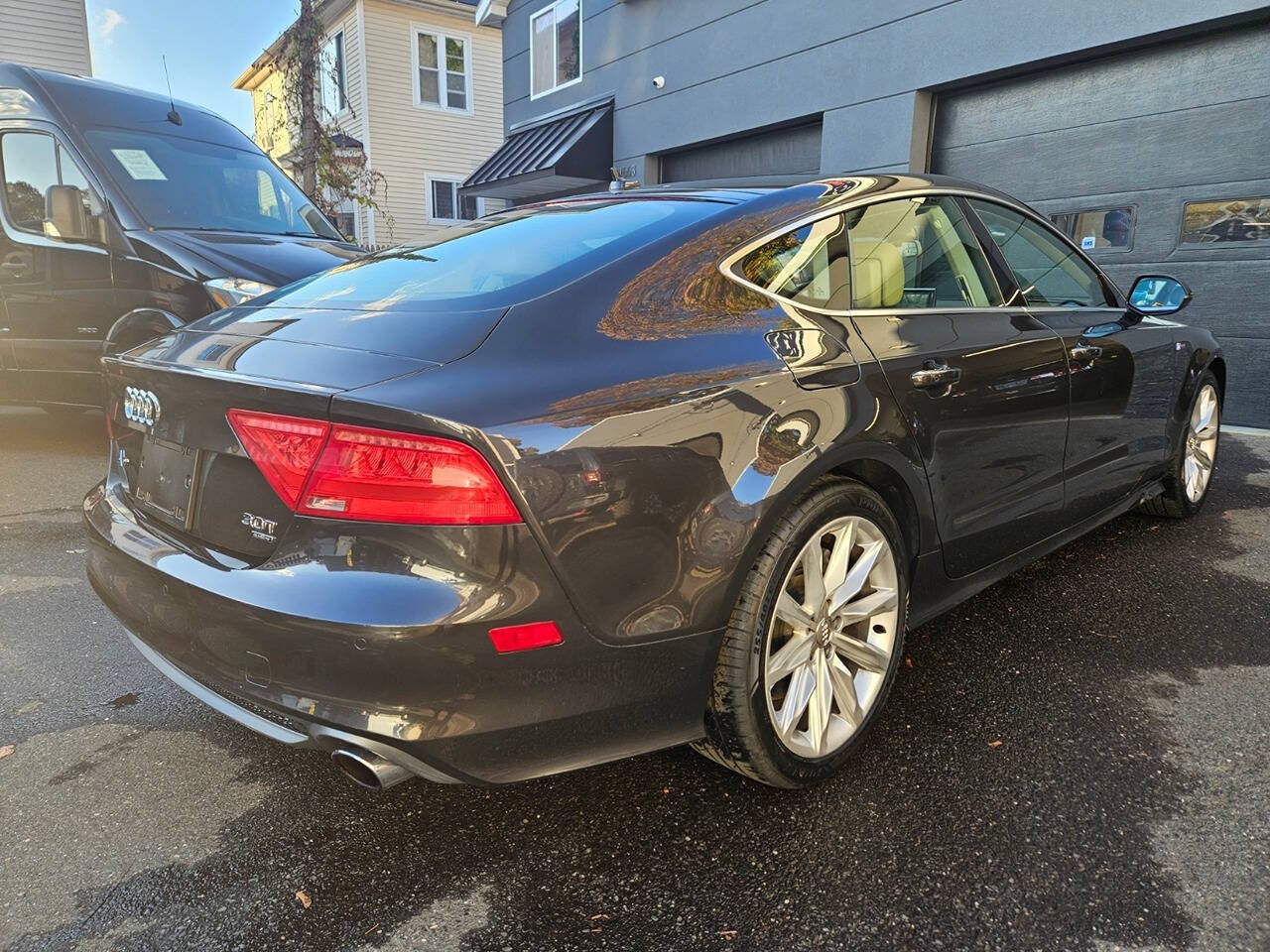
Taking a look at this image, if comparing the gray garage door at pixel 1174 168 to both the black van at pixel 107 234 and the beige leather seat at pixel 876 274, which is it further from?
the black van at pixel 107 234

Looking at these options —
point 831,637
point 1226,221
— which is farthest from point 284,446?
point 1226,221

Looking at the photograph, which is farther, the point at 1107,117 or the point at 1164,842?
the point at 1107,117

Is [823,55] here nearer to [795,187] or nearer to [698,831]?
[795,187]

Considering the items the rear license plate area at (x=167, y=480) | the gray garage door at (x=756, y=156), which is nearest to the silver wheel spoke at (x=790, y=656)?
the rear license plate area at (x=167, y=480)

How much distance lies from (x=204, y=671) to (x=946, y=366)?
202cm

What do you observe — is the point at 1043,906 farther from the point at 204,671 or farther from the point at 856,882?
the point at 204,671

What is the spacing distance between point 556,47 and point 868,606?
1371 centimetres

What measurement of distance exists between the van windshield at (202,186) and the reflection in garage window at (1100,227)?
6.07 meters

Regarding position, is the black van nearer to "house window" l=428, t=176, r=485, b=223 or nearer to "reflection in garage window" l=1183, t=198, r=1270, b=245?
"reflection in garage window" l=1183, t=198, r=1270, b=245

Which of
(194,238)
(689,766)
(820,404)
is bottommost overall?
(689,766)

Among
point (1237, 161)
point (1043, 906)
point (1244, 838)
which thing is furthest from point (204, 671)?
point (1237, 161)

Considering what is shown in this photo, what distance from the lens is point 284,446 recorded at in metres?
1.66

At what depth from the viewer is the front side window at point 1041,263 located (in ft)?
9.85

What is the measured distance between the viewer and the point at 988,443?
2572 millimetres
